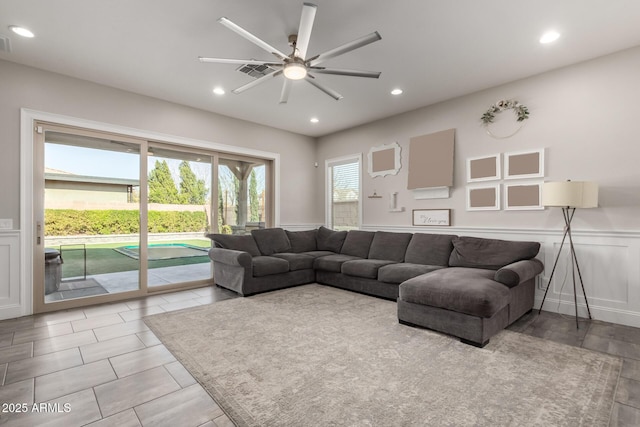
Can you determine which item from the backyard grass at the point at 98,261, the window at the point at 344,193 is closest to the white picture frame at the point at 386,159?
the window at the point at 344,193

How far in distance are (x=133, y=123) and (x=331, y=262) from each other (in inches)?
140

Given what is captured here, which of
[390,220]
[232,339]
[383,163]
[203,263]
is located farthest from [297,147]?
[232,339]

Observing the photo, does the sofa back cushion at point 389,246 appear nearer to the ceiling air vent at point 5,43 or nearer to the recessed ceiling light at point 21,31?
the recessed ceiling light at point 21,31

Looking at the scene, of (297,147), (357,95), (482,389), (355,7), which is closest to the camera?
(482,389)

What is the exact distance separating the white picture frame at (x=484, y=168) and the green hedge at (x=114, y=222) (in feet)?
13.9

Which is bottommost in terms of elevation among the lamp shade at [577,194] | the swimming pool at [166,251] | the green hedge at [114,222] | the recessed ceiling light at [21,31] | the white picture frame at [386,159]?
the swimming pool at [166,251]

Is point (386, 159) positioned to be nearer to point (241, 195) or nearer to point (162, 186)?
point (241, 195)

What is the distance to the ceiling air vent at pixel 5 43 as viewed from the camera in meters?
2.96

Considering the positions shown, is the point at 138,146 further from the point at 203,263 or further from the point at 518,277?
the point at 518,277

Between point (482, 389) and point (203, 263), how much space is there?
4.50 metres

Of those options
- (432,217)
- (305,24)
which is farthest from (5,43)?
(432,217)

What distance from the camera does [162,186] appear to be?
4727mm

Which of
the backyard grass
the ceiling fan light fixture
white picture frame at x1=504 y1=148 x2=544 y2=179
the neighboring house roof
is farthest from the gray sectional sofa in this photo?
the ceiling fan light fixture

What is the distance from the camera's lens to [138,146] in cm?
446
